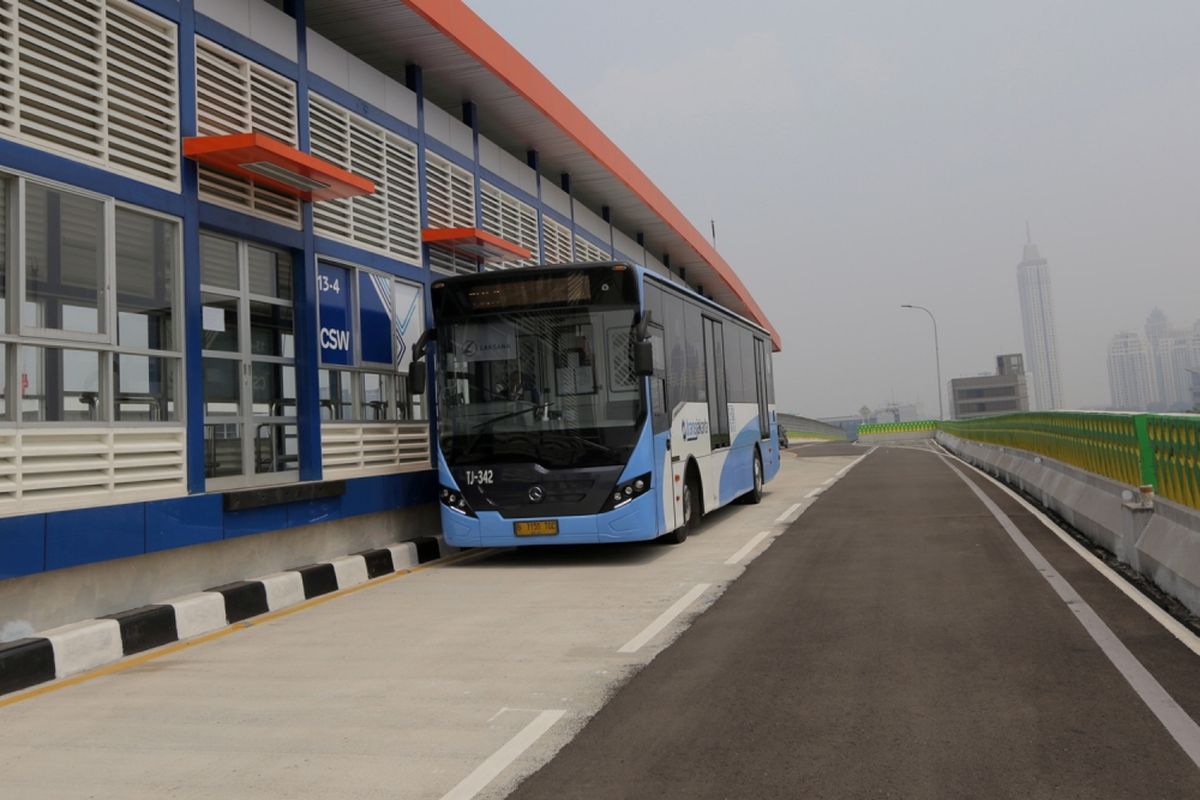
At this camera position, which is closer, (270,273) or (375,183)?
(270,273)

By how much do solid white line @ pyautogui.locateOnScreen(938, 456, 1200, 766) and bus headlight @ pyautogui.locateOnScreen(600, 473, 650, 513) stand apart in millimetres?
3858

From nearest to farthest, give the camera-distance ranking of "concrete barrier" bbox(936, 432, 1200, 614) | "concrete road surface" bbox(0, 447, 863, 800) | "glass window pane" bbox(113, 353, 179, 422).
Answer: "concrete road surface" bbox(0, 447, 863, 800) < "concrete barrier" bbox(936, 432, 1200, 614) < "glass window pane" bbox(113, 353, 179, 422)

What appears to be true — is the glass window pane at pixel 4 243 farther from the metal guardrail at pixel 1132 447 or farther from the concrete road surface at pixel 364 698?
the metal guardrail at pixel 1132 447

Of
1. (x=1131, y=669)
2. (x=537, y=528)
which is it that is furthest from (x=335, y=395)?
(x=1131, y=669)

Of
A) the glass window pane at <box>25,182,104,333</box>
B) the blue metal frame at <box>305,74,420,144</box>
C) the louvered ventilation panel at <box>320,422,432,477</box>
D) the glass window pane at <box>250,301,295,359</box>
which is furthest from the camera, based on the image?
the blue metal frame at <box>305,74,420,144</box>

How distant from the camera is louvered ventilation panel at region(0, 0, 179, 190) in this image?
7.13 m

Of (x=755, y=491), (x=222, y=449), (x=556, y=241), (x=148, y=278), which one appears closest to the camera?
(x=148, y=278)

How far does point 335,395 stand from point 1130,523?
8.47 metres

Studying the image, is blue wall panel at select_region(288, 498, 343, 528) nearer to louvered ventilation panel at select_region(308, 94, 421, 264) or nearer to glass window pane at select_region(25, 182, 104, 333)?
glass window pane at select_region(25, 182, 104, 333)

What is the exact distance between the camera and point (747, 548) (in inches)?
426

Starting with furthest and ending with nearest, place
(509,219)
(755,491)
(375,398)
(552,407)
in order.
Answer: (509,219)
(755,491)
(375,398)
(552,407)

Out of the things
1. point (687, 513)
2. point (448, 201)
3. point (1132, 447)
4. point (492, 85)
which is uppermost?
point (492, 85)

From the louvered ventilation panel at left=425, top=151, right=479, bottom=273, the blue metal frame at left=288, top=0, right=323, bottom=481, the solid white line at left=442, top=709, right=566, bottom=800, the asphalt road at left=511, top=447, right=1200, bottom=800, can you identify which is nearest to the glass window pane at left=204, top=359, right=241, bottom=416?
the blue metal frame at left=288, top=0, right=323, bottom=481

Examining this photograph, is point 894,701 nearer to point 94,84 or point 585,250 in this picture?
point 94,84
